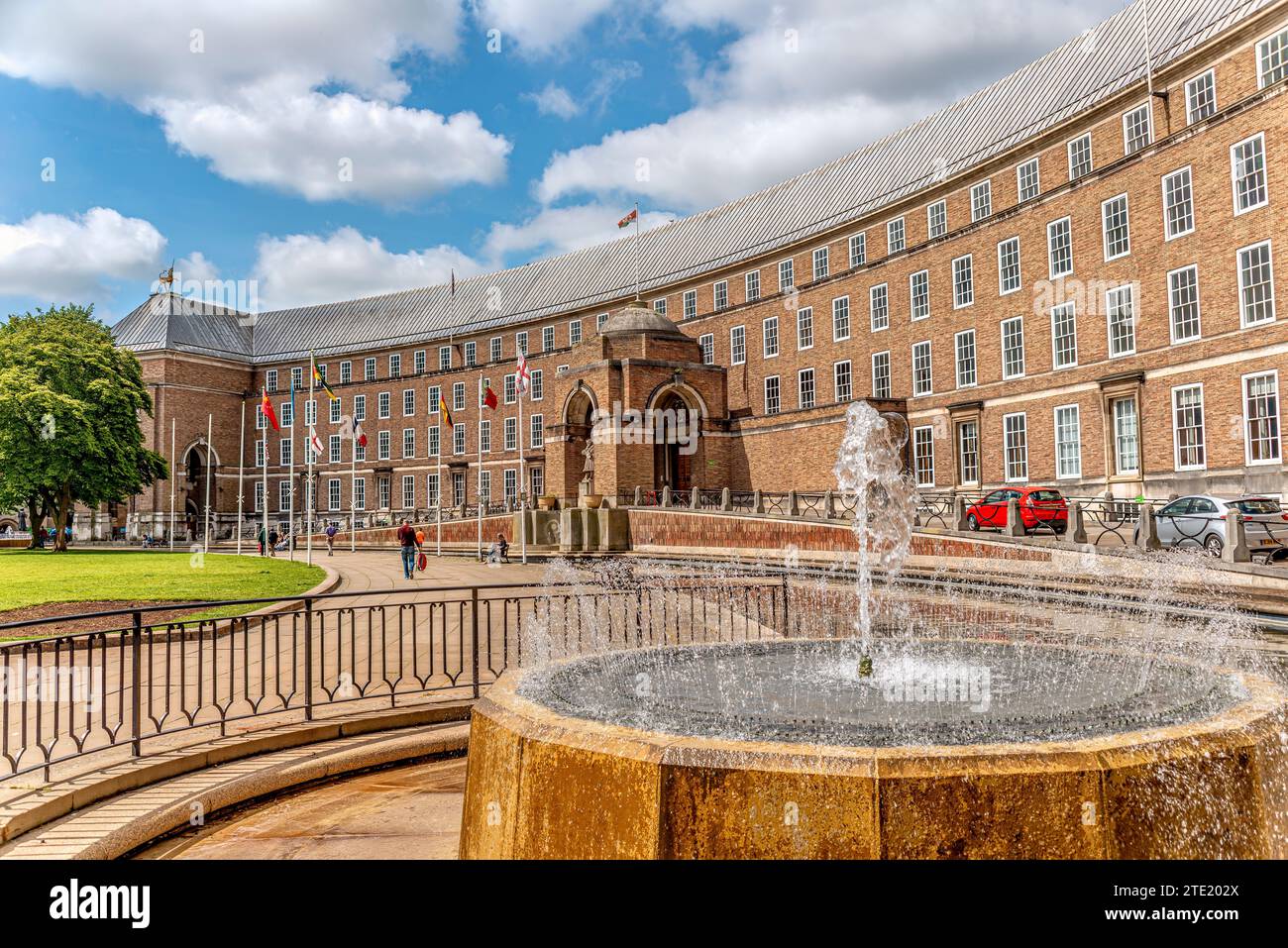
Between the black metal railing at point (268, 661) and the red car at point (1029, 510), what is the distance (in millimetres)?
10720

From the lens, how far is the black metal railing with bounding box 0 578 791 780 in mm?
6941

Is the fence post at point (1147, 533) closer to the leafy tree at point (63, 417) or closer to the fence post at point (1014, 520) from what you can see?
the fence post at point (1014, 520)

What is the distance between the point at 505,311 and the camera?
230 ft

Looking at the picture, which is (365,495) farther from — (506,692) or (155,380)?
(506,692)

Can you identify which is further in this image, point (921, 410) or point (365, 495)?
point (365, 495)

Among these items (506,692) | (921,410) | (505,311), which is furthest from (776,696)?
(505,311)

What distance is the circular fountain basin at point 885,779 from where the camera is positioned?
3252mm

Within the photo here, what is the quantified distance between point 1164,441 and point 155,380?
238 ft

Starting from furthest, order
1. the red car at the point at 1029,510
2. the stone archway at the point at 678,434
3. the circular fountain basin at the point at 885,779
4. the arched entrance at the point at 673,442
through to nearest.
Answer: the stone archway at the point at 678,434 < the arched entrance at the point at 673,442 < the red car at the point at 1029,510 < the circular fountain basin at the point at 885,779

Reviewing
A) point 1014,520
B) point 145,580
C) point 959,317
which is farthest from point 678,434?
point 145,580

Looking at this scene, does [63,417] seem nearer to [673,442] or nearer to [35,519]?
[35,519]

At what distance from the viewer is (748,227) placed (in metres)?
54.8

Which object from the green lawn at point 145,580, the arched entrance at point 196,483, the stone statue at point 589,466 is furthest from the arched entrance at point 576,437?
the arched entrance at point 196,483

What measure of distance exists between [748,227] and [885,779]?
54.5 m
